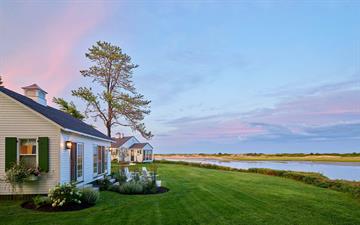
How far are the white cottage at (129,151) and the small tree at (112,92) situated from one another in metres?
10.7

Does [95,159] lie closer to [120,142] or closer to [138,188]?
[138,188]

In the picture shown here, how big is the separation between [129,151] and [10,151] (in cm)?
3316

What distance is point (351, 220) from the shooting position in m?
8.30

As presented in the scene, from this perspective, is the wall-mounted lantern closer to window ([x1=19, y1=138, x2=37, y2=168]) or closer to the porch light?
the porch light

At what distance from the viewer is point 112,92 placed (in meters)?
32.2

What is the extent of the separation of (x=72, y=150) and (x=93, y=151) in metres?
3.50

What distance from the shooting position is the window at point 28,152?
1110 cm

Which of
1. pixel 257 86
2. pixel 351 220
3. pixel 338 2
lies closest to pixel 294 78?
pixel 257 86

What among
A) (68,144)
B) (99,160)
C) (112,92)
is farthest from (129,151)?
(68,144)

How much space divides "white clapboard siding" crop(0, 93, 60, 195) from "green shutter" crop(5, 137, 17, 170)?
0.73 feet

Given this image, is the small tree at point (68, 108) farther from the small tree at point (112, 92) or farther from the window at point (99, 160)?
the window at point (99, 160)

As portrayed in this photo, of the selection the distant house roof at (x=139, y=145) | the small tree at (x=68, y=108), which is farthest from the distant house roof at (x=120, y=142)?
the small tree at (x=68, y=108)

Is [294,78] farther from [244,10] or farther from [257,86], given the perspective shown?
[244,10]

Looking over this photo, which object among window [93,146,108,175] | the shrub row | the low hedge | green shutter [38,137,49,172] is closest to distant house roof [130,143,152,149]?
the low hedge
